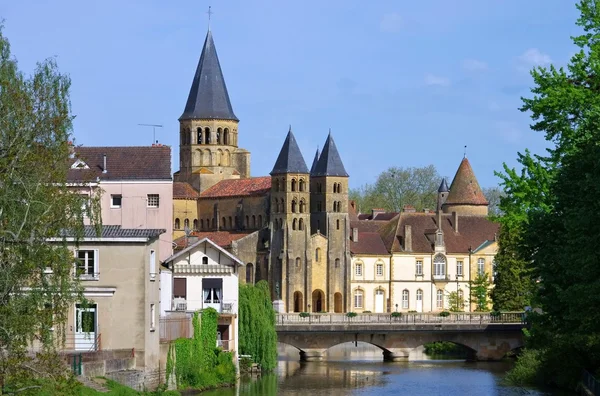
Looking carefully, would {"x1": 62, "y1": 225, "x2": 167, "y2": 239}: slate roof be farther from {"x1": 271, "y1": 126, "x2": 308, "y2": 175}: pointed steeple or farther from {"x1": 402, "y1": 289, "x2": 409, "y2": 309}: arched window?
{"x1": 402, "y1": 289, "x2": 409, "y2": 309}: arched window

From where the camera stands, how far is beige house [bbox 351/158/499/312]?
125375mm

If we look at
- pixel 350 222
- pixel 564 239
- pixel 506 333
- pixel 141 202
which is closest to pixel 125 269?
pixel 564 239

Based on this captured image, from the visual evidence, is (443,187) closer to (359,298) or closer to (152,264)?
(359,298)

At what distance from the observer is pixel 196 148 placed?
5300 inches

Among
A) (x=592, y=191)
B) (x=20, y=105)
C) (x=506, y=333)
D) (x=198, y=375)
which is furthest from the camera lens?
(x=506, y=333)

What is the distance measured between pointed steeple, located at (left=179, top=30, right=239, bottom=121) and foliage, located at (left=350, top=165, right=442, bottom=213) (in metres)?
33.6

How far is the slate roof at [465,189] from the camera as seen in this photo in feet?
456

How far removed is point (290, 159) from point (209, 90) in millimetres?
14511

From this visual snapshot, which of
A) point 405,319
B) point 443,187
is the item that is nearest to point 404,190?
point 443,187

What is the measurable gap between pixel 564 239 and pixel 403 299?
83427 millimetres

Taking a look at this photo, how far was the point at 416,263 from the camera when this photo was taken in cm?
12644

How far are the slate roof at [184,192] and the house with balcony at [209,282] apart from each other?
220 ft

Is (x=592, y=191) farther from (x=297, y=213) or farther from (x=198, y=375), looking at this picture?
(x=297, y=213)

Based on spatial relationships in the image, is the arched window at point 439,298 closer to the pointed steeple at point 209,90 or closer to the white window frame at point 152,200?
the pointed steeple at point 209,90
